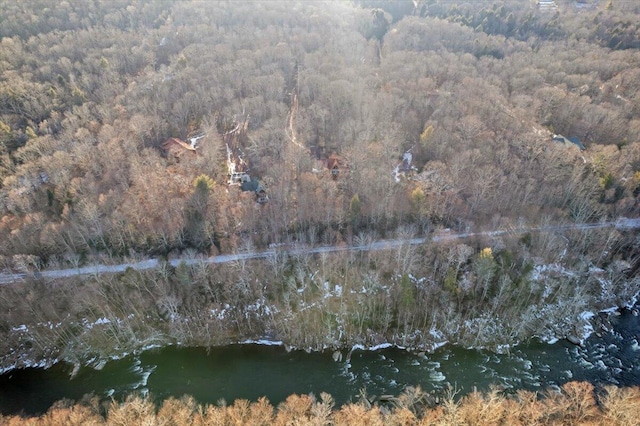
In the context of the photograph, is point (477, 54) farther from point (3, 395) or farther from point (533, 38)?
point (3, 395)

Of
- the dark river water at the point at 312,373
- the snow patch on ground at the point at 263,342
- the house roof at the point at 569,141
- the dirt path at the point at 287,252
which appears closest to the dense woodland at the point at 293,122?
the dirt path at the point at 287,252

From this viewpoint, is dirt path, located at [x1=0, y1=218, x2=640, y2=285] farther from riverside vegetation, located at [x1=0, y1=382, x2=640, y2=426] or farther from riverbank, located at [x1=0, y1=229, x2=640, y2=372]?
riverside vegetation, located at [x1=0, y1=382, x2=640, y2=426]

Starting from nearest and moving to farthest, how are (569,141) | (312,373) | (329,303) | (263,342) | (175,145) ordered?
1. (312,373)
2. (263,342)
3. (329,303)
4. (175,145)
5. (569,141)

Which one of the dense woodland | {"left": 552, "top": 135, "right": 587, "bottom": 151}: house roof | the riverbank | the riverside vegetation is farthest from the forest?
the riverside vegetation

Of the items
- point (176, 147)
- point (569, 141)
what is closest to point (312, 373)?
point (176, 147)

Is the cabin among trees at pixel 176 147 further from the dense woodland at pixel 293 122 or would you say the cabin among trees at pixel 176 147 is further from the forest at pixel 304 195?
the dense woodland at pixel 293 122

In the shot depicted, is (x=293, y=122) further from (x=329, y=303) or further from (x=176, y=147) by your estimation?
(x=329, y=303)
